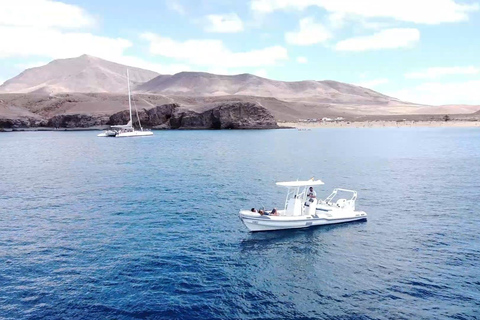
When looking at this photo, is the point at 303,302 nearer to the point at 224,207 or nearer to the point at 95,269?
the point at 95,269

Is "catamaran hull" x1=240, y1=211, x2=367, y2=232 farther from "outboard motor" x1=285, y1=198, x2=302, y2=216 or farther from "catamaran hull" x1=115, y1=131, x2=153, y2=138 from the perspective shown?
Answer: "catamaran hull" x1=115, y1=131, x2=153, y2=138

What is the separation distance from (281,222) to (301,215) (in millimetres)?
3059

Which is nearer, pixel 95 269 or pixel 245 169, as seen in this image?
pixel 95 269

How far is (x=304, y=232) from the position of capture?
42156mm

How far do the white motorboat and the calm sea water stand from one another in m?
1.17

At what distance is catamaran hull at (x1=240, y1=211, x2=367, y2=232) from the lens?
4100 cm

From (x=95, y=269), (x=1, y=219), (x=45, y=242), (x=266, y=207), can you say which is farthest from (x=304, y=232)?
(x=1, y=219)

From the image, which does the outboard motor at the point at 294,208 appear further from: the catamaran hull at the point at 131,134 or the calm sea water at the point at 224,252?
the catamaran hull at the point at 131,134

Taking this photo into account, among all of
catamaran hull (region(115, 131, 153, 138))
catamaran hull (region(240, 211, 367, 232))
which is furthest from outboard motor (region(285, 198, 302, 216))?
catamaran hull (region(115, 131, 153, 138))

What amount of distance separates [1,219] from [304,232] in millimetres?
32193

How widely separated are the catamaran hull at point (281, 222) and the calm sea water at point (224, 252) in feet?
3.26

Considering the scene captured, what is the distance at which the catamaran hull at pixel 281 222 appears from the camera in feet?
135

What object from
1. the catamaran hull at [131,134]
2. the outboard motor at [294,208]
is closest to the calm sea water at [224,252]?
the outboard motor at [294,208]

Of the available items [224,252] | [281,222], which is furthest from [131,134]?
[224,252]
